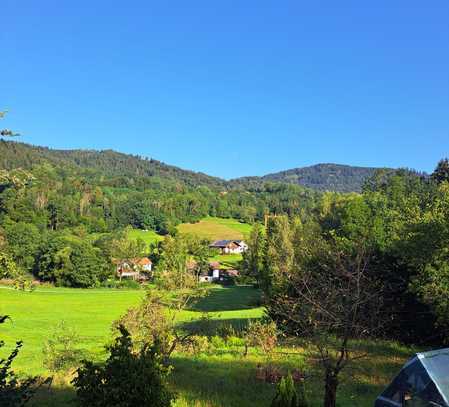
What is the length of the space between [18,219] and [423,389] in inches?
5072

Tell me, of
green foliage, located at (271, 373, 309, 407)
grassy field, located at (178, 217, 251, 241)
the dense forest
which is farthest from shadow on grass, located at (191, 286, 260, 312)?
grassy field, located at (178, 217, 251, 241)

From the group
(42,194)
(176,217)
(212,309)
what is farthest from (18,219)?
(212,309)

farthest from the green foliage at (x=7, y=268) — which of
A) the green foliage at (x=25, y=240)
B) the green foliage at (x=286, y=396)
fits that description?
the green foliage at (x=25, y=240)

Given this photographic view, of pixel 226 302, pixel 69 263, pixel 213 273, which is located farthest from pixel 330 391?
pixel 213 273

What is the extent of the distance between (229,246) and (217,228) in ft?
82.8

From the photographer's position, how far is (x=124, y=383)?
7117 millimetres

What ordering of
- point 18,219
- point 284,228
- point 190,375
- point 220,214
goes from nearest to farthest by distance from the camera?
point 190,375 < point 284,228 < point 18,219 < point 220,214

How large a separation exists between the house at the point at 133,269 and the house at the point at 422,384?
3811 inches

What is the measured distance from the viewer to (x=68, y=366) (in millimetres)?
19328

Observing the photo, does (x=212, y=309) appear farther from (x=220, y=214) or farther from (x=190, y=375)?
(x=220, y=214)

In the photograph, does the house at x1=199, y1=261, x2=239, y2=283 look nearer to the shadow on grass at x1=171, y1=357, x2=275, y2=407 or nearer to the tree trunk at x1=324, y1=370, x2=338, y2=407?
the shadow on grass at x1=171, y1=357, x2=275, y2=407

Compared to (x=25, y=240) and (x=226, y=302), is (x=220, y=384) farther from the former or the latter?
(x=25, y=240)

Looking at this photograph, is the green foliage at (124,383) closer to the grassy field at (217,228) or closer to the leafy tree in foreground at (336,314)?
the leafy tree in foreground at (336,314)

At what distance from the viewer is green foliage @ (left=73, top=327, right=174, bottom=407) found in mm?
7098
